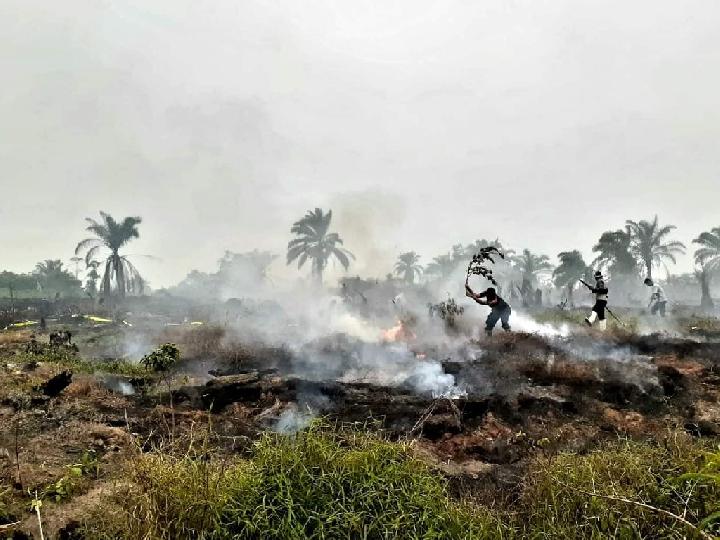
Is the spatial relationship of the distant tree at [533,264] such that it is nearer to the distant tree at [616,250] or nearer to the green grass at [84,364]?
the distant tree at [616,250]

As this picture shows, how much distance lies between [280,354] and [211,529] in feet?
39.7

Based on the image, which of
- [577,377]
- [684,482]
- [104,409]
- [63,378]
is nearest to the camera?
[684,482]

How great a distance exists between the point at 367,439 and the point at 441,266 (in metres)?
61.7

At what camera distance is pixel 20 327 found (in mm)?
21188

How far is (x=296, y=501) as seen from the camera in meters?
4.03

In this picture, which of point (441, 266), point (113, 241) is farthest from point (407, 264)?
point (113, 241)

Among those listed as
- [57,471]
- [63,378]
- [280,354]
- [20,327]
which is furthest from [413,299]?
[57,471]

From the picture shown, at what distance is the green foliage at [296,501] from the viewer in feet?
12.5

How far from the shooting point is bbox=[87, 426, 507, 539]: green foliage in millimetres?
3814

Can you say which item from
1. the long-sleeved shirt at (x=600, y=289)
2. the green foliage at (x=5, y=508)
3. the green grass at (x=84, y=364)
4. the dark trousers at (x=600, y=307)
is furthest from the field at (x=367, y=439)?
the long-sleeved shirt at (x=600, y=289)

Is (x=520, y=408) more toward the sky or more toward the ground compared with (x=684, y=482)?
more toward the ground

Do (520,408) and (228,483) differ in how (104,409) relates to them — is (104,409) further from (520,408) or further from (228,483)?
(520,408)

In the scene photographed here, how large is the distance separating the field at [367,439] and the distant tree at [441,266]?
4540 centimetres

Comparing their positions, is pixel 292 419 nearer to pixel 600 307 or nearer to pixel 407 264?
pixel 600 307
